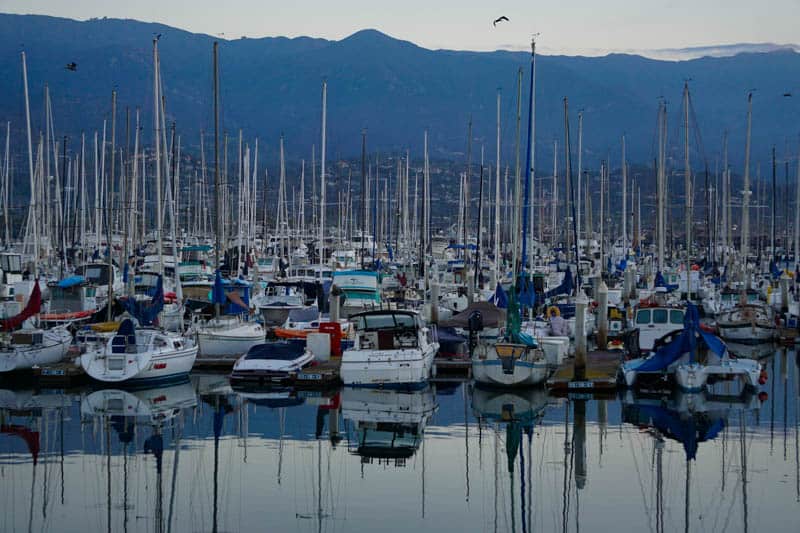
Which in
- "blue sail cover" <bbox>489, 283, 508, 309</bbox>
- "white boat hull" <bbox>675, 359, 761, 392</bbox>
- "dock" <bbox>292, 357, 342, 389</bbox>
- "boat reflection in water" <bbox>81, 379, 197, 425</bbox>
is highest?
"blue sail cover" <bbox>489, 283, 508, 309</bbox>

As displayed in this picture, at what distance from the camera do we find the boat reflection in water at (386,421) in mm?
26047

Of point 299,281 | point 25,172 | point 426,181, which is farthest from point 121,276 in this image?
point 25,172

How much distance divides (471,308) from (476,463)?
57.4 ft

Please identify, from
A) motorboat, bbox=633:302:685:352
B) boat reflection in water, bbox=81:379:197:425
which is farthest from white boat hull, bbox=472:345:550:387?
boat reflection in water, bbox=81:379:197:425

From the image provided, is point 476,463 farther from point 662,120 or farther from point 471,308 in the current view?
point 662,120

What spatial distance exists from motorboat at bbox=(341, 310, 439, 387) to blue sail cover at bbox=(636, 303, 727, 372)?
5.68 m

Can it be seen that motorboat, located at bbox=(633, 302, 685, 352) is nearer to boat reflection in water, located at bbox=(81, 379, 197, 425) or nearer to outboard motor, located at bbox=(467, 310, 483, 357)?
outboard motor, located at bbox=(467, 310, 483, 357)

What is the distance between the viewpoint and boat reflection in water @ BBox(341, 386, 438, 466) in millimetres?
26047

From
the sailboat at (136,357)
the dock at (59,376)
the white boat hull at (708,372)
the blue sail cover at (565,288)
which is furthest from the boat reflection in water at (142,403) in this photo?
the blue sail cover at (565,288)

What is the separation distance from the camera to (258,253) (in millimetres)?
→ 76438

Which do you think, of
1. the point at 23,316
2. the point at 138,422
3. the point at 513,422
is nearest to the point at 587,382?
the point at 513,422

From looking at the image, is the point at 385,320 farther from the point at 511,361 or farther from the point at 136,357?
the point at 136,357

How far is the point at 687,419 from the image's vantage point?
2944cm

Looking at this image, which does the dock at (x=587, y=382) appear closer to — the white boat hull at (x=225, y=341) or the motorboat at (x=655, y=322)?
the motorboat at (x=655, y=322)
